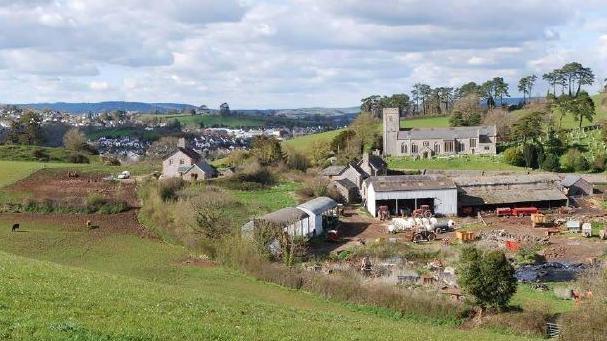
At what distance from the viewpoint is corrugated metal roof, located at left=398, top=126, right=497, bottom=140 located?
79625 mm

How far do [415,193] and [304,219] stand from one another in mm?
12998

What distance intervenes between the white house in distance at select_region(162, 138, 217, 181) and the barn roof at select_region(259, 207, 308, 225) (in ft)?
72.0

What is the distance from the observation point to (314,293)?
28.2 m

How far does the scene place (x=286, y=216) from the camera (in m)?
40.5

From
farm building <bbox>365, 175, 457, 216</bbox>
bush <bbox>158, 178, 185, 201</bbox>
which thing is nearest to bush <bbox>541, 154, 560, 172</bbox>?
farm building <bbox>365, 175, 457, 216</bbox>

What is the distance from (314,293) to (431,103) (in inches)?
4434

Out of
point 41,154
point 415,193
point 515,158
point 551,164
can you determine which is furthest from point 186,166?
point 551,164

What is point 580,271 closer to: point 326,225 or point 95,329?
point 326,225

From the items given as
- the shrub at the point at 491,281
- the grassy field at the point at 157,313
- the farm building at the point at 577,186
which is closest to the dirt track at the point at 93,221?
the grassy field at the point at 157,313

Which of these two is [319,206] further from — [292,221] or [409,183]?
[409,183]

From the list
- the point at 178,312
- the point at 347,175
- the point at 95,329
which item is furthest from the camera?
the point at 347,175

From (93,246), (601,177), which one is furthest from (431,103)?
(93,246)

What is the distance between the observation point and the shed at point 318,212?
4310 cm

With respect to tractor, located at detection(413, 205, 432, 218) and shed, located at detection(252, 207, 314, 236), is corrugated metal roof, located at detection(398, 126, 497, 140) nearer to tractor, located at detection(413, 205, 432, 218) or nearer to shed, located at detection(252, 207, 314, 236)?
tractor, located at detection(413, 205, 432, 218)
